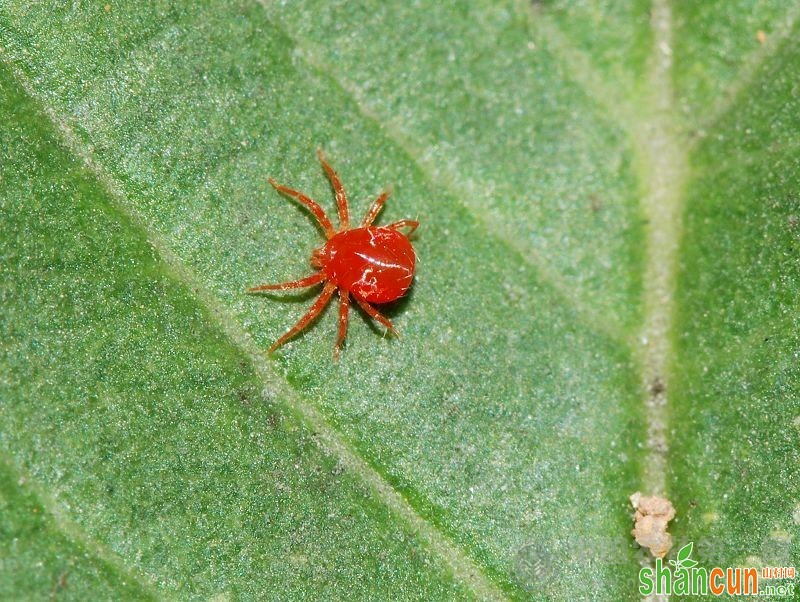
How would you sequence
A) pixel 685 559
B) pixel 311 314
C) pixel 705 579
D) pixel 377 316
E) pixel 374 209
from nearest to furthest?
1. pixel 705 579
2. pixel 685 559
3. pixel 311 314
4. pixel 377 316
5. pixel 374 209

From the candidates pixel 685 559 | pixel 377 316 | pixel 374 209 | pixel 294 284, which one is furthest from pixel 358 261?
pixel 685 559

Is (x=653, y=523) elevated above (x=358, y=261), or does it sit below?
below

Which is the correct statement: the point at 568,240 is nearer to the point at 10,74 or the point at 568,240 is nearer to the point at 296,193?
the point at 296,193

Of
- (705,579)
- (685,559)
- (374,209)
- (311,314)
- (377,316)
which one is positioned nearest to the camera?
(705,579)

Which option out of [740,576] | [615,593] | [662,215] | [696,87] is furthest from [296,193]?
[740,576]

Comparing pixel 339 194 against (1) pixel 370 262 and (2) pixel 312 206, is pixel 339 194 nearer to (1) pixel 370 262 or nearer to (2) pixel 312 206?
(2) pixel 312 206

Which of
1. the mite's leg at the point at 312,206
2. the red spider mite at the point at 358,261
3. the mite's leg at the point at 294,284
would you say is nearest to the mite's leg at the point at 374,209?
the red spider mite at the point at 358,261

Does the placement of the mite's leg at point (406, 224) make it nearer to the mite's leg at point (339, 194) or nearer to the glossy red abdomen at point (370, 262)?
the glossy red abdomen at point (370, 262)
